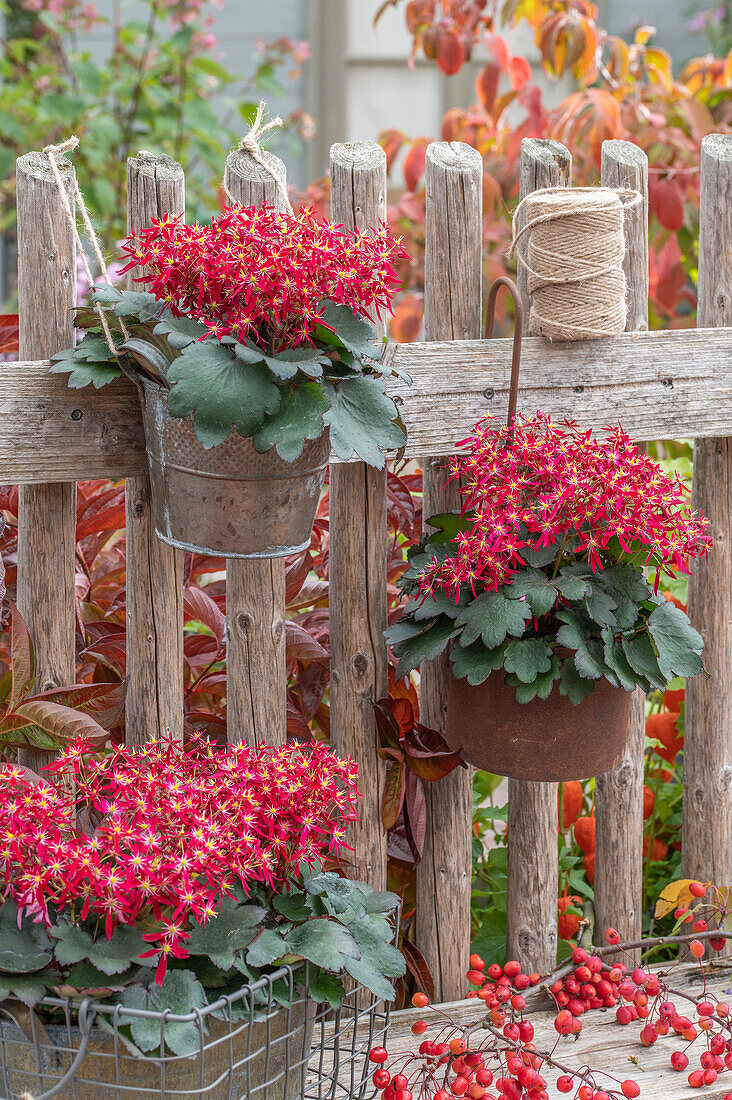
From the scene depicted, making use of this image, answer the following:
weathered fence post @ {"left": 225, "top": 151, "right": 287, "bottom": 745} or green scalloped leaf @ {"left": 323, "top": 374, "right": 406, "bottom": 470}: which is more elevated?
green scalloped leaf @ {"left": 323, "top": 374, "right": 406, "bottom": 470}

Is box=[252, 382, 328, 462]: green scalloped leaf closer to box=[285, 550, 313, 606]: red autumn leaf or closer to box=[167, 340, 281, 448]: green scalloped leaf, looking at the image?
box=[167, 340, 281, 448]: green scalloped leaf

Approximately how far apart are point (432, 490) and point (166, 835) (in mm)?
696

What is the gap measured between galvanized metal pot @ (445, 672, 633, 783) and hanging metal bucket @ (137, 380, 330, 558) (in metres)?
0.34

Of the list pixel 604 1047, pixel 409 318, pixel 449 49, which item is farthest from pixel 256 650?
pixel 449 49

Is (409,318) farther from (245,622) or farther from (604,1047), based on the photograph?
(604,1047)

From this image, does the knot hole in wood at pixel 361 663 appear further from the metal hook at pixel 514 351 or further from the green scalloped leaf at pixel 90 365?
the green scalloped leaf at pixel 90 365

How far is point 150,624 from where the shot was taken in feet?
4.70

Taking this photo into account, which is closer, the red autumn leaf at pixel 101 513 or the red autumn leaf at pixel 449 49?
the red autumn leaf at pixel 101 513

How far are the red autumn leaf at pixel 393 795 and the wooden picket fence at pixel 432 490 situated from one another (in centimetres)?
3

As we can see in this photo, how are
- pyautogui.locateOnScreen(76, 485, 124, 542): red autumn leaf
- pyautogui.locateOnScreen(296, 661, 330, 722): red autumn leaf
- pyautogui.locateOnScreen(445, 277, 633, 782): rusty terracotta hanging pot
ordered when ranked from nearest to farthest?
1. pyautogui.locateOnScreen(445, 277, 633, 782): rusty terracotta hanging pot
2. pyautogui.locateOnScreen(76, 485, 124, 542): red autumn leaf
3. pyautogui.locateOnScreen(296, 661, 330, 722): red autumn leaf

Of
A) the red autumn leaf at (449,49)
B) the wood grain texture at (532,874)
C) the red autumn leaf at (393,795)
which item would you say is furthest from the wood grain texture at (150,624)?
the red autumn leaf at (449,49)

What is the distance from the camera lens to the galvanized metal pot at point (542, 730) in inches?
54.2

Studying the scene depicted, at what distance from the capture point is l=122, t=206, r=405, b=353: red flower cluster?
3.68 ft

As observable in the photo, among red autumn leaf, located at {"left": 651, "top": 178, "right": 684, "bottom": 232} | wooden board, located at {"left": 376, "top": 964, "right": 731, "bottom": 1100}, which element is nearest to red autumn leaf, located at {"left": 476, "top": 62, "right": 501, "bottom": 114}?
red autumn leaf, located at {"left": 651, "top": 178, "right": 684, "bottom": 232}
